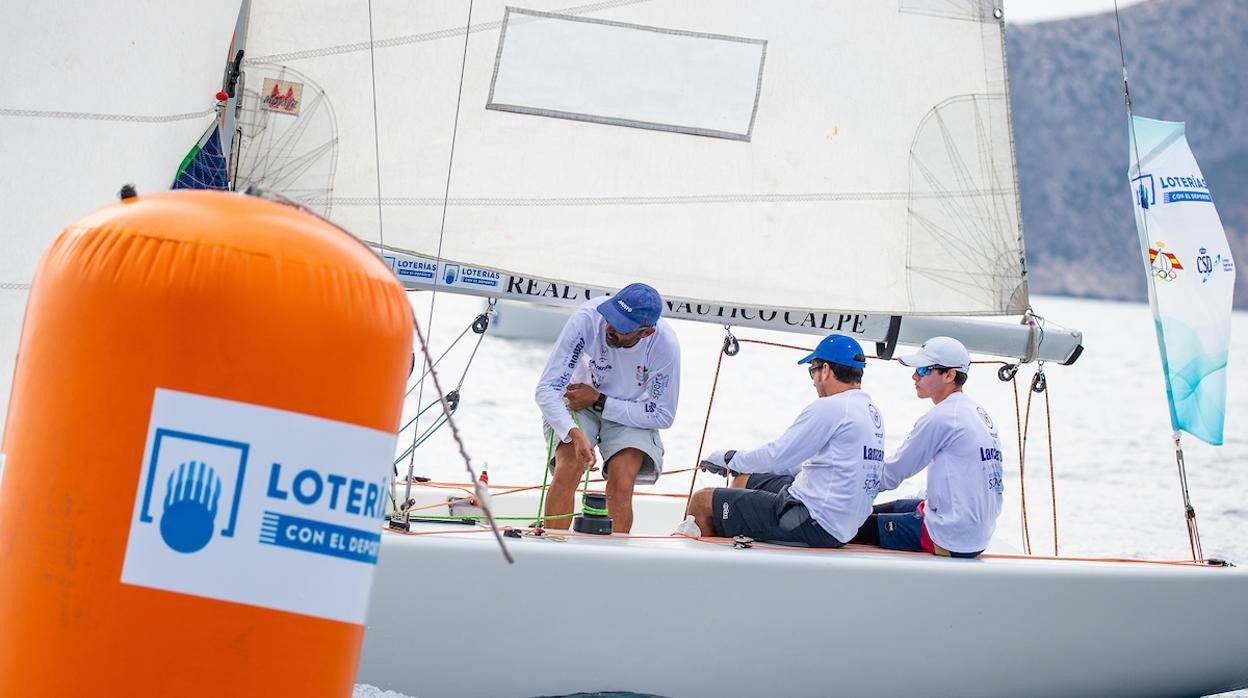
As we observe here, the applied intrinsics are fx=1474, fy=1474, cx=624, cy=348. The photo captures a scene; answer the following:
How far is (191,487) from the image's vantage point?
87.1 inches

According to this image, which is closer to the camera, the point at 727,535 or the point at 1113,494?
the point at 727,535

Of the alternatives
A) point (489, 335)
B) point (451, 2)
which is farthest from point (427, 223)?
point (489, 335)

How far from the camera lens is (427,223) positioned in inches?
179

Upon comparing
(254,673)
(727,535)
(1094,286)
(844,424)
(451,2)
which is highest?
(1094,286)

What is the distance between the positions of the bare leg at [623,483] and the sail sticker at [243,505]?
198 cm

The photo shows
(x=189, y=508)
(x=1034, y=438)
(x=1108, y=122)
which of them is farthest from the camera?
(x=1108, y=122)

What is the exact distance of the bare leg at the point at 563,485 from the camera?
13.6 ft

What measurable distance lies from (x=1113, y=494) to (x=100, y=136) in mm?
8969

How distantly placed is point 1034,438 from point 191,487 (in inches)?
548

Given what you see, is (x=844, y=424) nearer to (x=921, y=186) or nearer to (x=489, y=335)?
(x=921, y=186)

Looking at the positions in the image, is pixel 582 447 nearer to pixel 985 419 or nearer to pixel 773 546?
pixel 773 546

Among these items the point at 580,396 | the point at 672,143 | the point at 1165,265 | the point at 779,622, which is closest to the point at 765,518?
the point at 779,622

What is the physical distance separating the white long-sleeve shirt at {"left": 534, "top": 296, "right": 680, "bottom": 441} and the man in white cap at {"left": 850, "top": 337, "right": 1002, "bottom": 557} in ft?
2.21

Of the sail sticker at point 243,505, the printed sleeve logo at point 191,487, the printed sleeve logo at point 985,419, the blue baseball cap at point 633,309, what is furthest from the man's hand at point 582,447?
the printed sleeve logo at point 191,487
